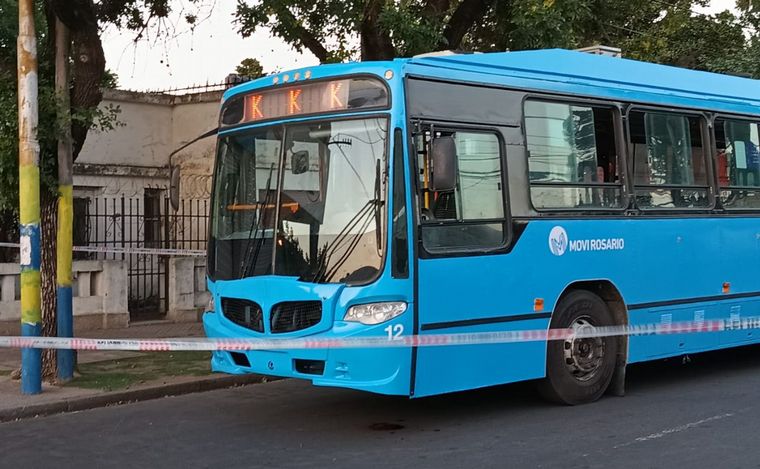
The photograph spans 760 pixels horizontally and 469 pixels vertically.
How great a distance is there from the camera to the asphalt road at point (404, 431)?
22.5 ft

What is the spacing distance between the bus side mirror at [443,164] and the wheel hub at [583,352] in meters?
2.12

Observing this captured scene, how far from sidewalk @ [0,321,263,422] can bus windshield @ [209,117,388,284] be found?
2094 mm

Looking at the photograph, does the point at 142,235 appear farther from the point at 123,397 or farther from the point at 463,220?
the point at 463,220

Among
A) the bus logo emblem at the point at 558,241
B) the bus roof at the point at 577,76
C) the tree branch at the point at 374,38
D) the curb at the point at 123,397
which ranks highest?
the tree branch at the point at 374,38

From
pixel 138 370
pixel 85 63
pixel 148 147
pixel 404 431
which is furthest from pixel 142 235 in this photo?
pixel 404 431

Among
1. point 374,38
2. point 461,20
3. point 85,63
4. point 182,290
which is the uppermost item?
point 461,20

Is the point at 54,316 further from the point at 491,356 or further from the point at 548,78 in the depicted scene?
the point at 548,78

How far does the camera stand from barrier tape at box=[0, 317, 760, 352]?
720 centimetres

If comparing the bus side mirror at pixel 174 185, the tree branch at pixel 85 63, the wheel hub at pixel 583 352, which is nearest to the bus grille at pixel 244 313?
the bus side mirror at pixel 174 185

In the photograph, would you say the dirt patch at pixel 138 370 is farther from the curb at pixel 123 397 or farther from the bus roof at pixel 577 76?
the bus roof at pixel 577 76

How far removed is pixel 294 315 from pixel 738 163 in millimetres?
5716

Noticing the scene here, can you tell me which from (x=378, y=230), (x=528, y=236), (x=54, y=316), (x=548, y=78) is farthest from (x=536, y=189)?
(x=54, y=316)

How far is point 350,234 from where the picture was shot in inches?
290

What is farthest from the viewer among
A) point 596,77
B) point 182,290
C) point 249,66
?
→ point 249,66
